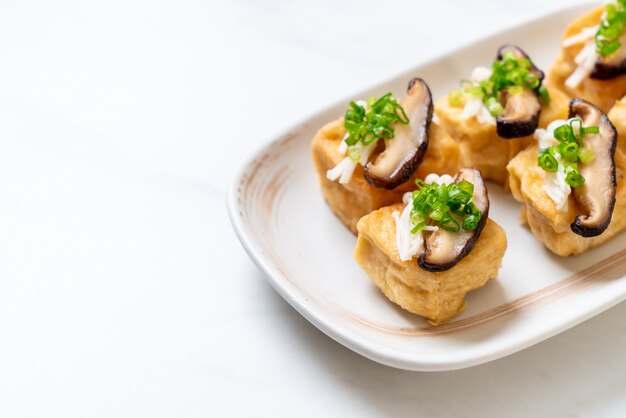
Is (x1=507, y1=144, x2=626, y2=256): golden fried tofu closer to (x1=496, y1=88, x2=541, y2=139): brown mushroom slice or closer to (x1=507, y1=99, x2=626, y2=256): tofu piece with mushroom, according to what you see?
(x1=507, y1=99, x2=626, y2=256): tofu piece with mushroom

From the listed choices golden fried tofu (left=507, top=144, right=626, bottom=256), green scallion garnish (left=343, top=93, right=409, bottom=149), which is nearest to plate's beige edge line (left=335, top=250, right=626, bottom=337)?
golden fried tofu (left=507, top=144, right=626, bottom=256)

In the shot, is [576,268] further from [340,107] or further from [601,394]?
[340,107]

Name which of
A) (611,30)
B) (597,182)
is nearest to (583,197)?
(597,182)

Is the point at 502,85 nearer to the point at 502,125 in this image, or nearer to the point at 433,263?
the point at 502,125

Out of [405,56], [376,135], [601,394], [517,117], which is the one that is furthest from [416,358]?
[405,56]

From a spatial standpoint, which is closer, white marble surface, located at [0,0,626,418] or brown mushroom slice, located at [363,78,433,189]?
white marble surface, located at [0,0,626,418]
